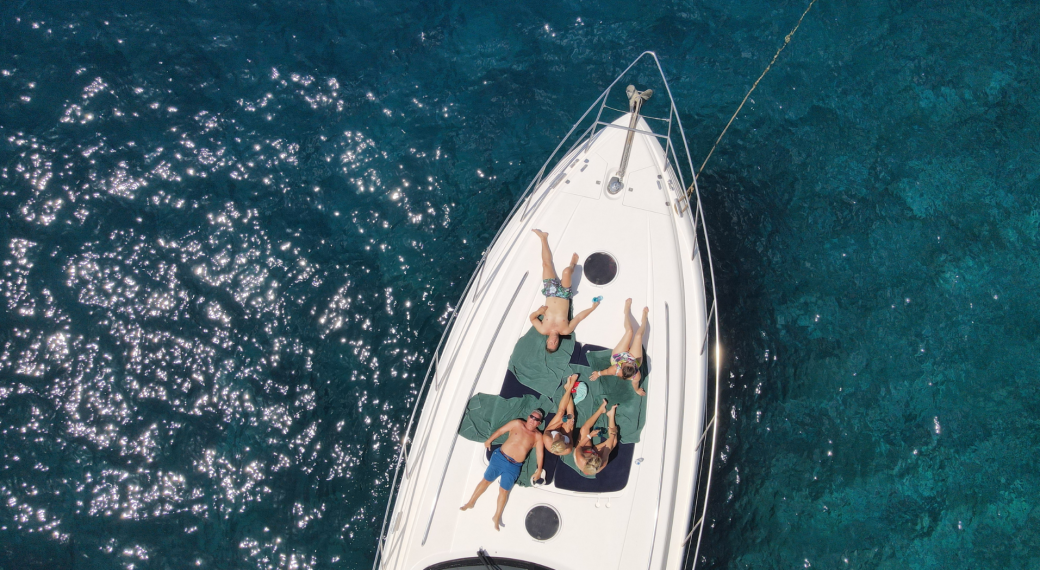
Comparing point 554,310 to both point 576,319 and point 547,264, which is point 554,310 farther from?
point 547,264

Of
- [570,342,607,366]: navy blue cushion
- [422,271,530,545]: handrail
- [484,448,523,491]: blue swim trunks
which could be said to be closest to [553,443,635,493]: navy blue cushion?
[484,448,523,491]: blue swim trunks

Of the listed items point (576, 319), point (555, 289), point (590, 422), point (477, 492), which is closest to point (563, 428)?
point (590, 422)

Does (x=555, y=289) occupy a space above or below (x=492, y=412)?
above

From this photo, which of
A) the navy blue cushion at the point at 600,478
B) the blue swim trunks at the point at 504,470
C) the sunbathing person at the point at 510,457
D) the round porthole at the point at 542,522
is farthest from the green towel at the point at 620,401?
the round porthole at the point at 542,522

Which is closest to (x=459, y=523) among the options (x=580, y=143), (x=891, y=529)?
(x=580, y=143)

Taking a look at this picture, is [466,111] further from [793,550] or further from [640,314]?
[793,550]

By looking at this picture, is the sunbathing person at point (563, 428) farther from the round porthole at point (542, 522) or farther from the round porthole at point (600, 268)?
the round porthole at point (600, 268)
